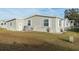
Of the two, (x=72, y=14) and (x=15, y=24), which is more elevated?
(x=72, y=14)

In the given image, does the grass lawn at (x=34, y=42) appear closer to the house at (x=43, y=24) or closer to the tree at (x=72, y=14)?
the house at (x=43, y=24)

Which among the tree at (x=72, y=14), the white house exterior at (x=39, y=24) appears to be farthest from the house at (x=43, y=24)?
the tree at (x=72, y=14)

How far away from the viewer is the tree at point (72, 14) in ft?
18.1

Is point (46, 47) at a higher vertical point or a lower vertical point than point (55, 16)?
lower

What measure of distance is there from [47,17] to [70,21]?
299 millimetres

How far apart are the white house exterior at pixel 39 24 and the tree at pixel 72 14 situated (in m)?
0.06

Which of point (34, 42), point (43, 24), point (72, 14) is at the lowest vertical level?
point (34, 42)

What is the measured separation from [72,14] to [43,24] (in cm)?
39

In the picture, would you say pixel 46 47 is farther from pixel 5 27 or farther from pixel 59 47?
pixel 5 27

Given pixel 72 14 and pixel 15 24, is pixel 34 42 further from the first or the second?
pixel 72 14

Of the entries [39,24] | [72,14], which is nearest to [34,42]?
[39,24]

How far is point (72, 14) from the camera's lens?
18.3 feet
